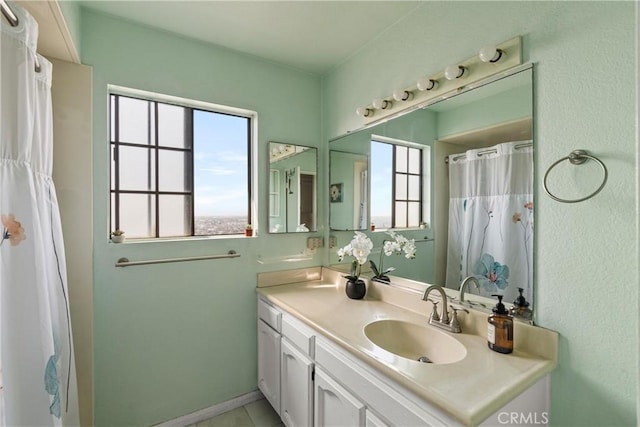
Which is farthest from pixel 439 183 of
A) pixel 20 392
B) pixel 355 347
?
pixel 20 392

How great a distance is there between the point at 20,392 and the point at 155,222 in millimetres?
1045

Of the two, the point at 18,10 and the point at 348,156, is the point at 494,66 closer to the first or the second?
the point at 348,156

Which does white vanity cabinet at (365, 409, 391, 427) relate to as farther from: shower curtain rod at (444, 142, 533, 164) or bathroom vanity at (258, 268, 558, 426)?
shower curtain rod at (444, 142, 533, 164)

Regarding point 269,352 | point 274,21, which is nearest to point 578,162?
point 274,21

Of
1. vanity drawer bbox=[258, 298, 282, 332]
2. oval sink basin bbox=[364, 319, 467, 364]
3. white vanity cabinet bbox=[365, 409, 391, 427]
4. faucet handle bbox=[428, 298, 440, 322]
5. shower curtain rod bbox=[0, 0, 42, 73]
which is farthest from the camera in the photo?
vanity drawer bbox=[258, 298, 282, 332]

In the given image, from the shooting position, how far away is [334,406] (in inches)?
49.0

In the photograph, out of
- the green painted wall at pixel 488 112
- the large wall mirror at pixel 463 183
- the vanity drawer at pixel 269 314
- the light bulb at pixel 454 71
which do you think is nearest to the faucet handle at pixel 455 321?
the large wall mirror at pixel 463 183

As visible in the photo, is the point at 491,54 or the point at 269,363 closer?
the point at 491,54

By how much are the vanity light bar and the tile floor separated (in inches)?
80.5

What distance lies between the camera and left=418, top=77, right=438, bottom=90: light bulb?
1413 millimetres

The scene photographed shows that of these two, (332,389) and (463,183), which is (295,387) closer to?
(332,389)

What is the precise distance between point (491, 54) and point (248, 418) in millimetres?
2412

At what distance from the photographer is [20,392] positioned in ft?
2.99

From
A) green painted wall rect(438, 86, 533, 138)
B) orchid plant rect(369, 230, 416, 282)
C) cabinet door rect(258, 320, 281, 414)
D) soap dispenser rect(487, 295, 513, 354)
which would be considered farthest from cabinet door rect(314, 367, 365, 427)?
green painted wall rect(438, 86, 533, 138)
